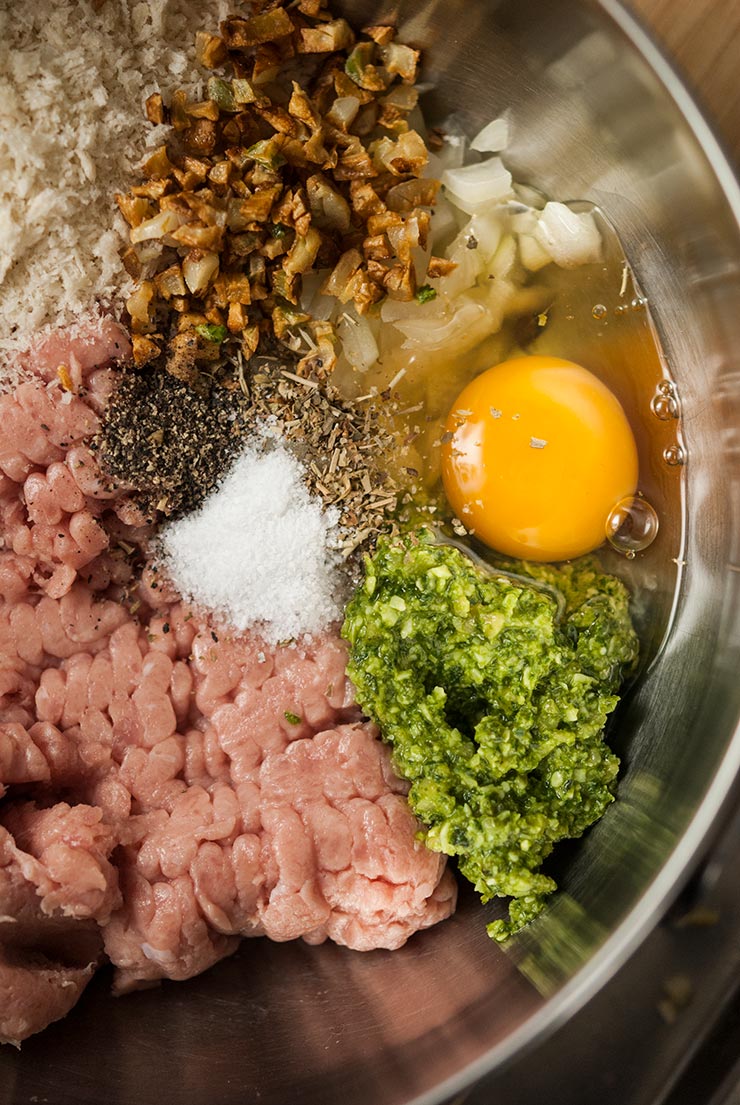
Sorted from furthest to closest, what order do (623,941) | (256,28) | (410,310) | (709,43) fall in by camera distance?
(410,310) < (709,43) < (256,28) < (623,941)

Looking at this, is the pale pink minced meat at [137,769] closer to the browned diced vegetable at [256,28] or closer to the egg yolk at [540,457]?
the egg yolk at [540,457]

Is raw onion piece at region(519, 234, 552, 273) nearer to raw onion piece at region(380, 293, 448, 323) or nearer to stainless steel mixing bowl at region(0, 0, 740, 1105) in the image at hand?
stainless steel mixing bowl at region(0, 0, 740, 1105)

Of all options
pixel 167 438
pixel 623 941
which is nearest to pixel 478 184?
pixel 167 438

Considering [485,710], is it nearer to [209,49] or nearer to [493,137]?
[493,137]

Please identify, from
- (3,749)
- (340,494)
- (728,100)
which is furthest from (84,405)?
(728,100)

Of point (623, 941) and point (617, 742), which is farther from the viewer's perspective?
point (617, 742)

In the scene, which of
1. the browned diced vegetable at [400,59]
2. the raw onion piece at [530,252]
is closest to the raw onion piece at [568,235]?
the raw onion piece at [530,252]
